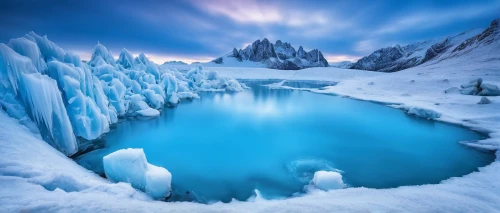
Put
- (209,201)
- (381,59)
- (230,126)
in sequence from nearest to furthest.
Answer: (209,201), (230,126), (381,59)

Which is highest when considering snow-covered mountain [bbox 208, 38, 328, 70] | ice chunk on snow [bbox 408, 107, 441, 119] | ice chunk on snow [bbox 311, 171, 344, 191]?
snow-covered mountain [bbox 208, 38, 328, 70]

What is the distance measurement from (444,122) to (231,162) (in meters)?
10.7

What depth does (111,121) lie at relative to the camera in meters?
10.7

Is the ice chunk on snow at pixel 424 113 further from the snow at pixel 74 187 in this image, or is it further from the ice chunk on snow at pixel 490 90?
the ice chunk on snow at pixel 490 90

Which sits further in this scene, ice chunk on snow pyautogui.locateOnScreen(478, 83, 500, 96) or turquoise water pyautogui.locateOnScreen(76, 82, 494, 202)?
ice chunk on snow pyautogui.locateOnScreen(478, 83, 500, 96)

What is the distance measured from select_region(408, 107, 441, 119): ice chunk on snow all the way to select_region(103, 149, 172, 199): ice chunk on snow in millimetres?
13051

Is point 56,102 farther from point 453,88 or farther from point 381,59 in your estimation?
point 381,59

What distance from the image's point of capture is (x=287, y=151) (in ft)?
25.7

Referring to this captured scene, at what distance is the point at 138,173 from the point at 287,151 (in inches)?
188

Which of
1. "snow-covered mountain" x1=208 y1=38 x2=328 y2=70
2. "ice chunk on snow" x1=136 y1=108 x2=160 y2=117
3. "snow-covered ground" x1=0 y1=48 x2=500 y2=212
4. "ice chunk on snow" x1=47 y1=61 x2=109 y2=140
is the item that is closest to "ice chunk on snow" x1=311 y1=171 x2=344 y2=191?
"snow-covered ground" x1=0 y1=48 x2=500 y2=212

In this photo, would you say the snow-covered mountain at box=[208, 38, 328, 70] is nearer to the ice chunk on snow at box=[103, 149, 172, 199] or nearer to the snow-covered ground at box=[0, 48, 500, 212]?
the ice chunk on snow at box=[103, 149, 172, 199]

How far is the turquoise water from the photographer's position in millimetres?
5625

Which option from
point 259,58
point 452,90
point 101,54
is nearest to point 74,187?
point 101,54

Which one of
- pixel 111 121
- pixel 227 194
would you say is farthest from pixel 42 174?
pixel 111 121
